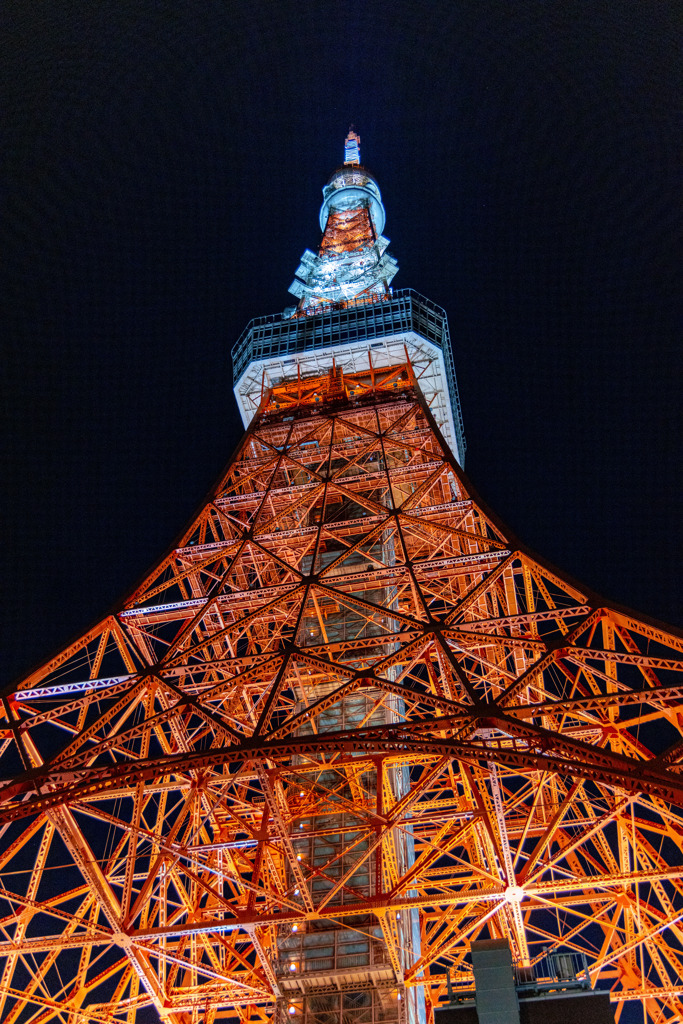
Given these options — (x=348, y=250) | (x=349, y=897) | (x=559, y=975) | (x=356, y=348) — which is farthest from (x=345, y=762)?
(x=348, y=250)

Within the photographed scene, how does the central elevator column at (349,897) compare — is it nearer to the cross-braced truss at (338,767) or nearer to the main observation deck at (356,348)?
the cross-braced truss at (338,767)

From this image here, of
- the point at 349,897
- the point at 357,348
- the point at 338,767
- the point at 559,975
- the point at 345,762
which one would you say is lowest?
the point at 559,975

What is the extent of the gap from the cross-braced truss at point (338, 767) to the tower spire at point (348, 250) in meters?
13.4

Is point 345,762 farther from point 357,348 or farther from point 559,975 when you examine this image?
point 357,348

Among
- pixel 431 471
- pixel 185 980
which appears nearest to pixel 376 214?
pixel 431 471

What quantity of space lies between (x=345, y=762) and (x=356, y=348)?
61.7ft

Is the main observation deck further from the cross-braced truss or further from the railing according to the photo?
the railing

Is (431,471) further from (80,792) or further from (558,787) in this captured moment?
(80,792)

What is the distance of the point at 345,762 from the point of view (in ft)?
53.7

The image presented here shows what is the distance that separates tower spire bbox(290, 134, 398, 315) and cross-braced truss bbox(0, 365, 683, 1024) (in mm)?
13372

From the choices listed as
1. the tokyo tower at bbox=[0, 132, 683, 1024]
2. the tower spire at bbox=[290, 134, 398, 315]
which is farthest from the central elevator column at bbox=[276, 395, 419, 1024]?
the tower spire at bbox=[290, 134, 398, 315]

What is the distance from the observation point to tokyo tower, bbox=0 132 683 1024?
1270cm

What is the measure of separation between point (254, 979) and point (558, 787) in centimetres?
855

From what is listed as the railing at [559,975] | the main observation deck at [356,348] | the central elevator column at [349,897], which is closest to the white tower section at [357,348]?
the main observation deck at [356,348]
